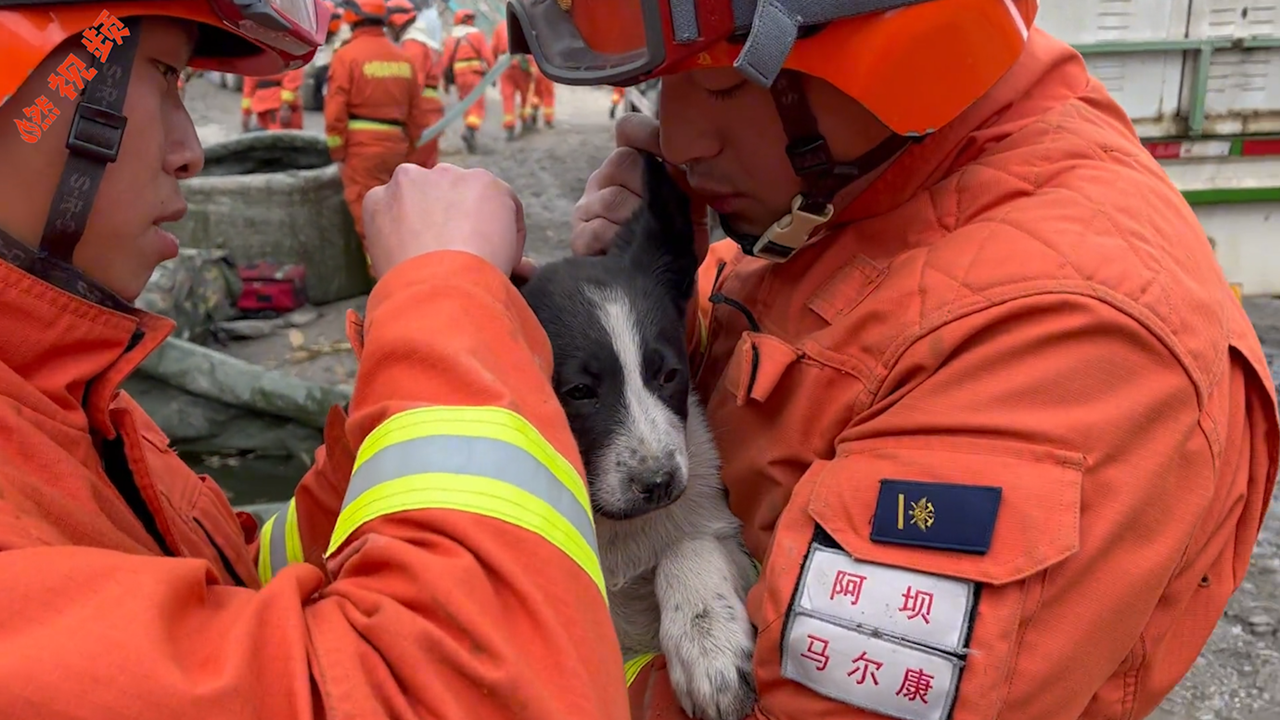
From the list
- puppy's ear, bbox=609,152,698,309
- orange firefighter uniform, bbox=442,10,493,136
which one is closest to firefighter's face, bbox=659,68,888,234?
puppy's ear, bbox=609,152,698,309

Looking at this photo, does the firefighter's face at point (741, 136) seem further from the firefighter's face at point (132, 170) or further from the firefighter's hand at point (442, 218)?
the firefighter's face at point (132, 170)

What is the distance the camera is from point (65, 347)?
1.29 m

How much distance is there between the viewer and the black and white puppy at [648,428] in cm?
200

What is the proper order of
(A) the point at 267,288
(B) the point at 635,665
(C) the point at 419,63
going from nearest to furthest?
(B) the point at 635,665 < (A) the point at 267,288 < (C) the point at 419,63

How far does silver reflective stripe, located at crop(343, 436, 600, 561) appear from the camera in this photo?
1195mm

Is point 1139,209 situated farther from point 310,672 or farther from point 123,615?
point 123,615

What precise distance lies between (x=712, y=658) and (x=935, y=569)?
22.1 inches

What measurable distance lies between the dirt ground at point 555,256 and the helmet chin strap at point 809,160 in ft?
9.13

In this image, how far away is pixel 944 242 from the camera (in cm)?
157

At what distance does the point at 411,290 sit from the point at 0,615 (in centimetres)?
67

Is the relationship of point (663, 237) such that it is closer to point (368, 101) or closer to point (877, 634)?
point (877, 634)

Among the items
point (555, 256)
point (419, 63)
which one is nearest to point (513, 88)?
point (419, 63)

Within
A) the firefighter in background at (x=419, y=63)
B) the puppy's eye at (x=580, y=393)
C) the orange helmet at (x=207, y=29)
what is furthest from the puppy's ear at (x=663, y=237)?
the firefighter in background at (x=419, y=63)

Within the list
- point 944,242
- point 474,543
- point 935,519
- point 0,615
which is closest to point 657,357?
point 944,242
